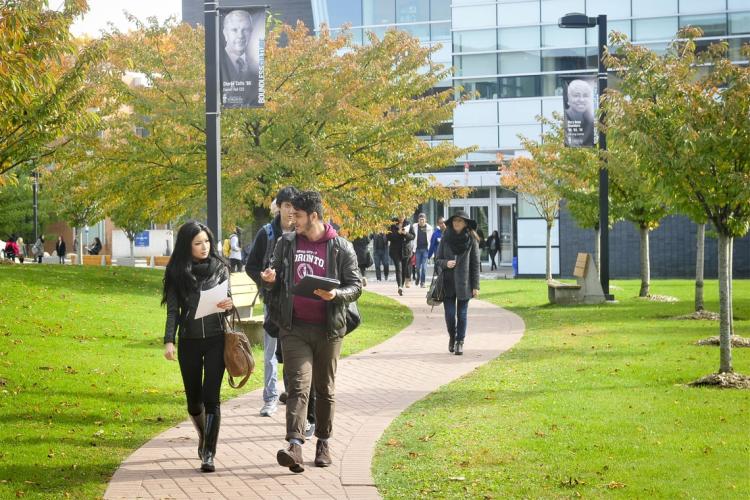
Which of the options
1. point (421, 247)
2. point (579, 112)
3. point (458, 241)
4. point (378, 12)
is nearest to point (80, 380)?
point (458, 241)

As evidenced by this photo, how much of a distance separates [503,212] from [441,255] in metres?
33.7

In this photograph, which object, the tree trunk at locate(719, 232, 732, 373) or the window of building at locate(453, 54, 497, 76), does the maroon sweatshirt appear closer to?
the tree trunk at locate(719, 232, 732, 373)

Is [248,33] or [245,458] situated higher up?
[248,33]

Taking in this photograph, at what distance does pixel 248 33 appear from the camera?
11.9 metres

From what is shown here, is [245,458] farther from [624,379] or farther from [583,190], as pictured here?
[583,190]

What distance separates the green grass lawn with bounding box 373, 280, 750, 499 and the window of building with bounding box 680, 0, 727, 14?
99.4 ft

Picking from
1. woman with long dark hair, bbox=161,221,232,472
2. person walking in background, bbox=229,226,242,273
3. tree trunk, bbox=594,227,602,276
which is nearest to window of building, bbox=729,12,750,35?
tree trunk, bbox=594,227,602,276

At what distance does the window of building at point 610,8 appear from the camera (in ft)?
139

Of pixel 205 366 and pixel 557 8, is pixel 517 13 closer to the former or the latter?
pixel 557 8

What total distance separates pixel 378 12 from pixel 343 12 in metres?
1.70

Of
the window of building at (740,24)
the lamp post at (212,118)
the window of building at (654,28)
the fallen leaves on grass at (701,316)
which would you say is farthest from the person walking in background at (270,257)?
the window of building at (740,24)

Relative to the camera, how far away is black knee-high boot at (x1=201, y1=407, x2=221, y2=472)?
717cm

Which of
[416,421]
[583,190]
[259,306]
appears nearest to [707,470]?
[416,421]

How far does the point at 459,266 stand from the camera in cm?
1365
